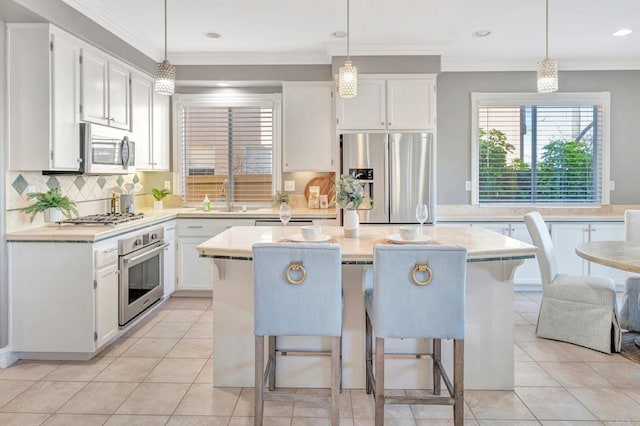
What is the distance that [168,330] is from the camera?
12.2ft

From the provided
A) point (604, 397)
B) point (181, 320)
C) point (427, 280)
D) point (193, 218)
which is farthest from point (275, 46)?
point (604, 397)

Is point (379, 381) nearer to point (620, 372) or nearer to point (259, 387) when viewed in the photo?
point (259, 387)

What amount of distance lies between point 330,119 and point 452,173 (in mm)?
1590

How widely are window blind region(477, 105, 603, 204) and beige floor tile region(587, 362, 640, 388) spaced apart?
2517 millimetres

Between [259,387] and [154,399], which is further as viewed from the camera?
[154,399]

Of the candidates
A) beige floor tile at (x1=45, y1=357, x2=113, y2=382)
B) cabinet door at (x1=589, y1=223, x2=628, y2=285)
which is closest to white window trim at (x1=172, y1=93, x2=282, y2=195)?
beige floor tile at (x1=45, y1=357, x2=113, y2=382)

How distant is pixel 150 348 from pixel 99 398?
0.78 metres

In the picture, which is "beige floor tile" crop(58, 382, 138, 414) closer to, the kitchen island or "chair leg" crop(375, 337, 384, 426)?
the kitchen island

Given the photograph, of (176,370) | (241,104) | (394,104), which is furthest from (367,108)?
(176,370)

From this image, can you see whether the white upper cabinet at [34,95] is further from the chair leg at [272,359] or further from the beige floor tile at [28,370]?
the chair leg at [272,359]

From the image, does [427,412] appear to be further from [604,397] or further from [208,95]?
[208,95]

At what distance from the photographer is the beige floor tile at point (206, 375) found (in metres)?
2.77

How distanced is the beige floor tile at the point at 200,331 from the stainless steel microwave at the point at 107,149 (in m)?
1.51

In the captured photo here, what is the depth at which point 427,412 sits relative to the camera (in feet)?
7.79
